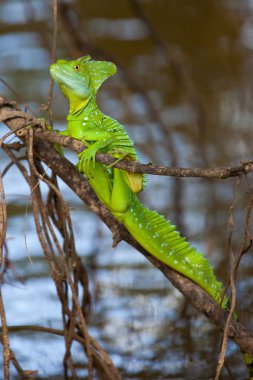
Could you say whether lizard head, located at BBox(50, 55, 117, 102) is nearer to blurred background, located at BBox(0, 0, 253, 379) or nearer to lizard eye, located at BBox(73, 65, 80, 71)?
lizard eye, located at BBox(73, 65, 80, 71)

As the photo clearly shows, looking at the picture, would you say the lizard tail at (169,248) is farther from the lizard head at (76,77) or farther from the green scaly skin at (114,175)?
the lizard head at (76,77)

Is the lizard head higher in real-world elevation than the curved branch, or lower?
higher

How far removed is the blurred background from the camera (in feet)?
10.2

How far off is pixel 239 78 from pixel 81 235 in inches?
65.2

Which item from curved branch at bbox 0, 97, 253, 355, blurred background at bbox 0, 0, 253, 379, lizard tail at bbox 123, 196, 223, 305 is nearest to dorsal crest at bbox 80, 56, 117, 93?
curved branch at bbox 0, 97, 253, 355

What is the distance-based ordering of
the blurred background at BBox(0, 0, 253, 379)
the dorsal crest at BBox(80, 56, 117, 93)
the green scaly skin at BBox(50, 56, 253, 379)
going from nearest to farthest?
the green scaly skin at BBox(50, 56, 253, 379) < the dorsal crest at BBox(80, 56, 117, 93) < the blurred background at BBox(0, 0, 253, 379)

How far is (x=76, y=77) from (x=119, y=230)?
0.46 metres

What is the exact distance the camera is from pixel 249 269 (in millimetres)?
3502

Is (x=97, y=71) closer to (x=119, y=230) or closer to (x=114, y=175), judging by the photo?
(x=114, y=175)

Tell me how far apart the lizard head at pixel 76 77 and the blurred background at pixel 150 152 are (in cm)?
59

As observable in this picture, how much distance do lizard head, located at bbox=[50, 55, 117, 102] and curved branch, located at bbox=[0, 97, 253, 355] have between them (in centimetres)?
18

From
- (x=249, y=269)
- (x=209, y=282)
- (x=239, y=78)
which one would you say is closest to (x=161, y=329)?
(x=249, y=269)

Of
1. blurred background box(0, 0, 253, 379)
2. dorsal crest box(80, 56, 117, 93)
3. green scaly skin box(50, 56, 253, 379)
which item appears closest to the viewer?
green scaly skin box(50, 56, 253, 379)

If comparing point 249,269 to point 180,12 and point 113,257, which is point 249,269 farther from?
point 180,12
